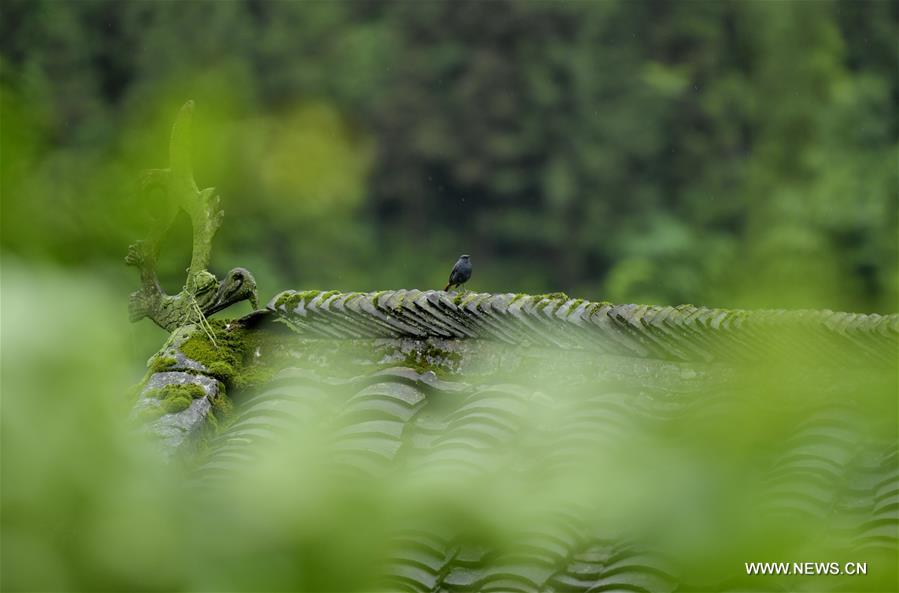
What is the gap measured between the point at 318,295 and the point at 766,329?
1.64 meters

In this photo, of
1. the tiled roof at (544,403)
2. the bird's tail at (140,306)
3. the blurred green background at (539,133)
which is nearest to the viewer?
the tiled roof at (544,403)

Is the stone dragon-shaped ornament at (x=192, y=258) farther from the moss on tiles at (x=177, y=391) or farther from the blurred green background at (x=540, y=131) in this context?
the blurred green background at (x=540, y=131)

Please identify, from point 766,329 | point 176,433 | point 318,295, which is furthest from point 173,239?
point 766,329

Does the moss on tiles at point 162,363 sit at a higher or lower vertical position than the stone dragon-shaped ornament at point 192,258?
lower

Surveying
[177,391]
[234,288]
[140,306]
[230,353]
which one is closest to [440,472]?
[177,391]

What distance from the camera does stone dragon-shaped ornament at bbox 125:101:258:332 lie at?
587cm

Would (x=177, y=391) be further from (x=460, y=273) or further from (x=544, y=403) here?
(x=460, y=273)

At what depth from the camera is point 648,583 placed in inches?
149

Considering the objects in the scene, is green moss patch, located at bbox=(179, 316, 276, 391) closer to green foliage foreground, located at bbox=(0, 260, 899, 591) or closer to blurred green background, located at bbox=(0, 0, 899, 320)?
green foliage foreground, located at bbox=(0, 260, 899, 591)

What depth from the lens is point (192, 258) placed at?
600cm

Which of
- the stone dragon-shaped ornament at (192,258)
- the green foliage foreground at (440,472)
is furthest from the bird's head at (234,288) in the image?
the green foliage foreground at (440,472)

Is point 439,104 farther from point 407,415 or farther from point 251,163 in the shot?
point 407,415

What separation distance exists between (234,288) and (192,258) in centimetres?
26

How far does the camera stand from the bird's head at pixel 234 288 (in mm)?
5844
